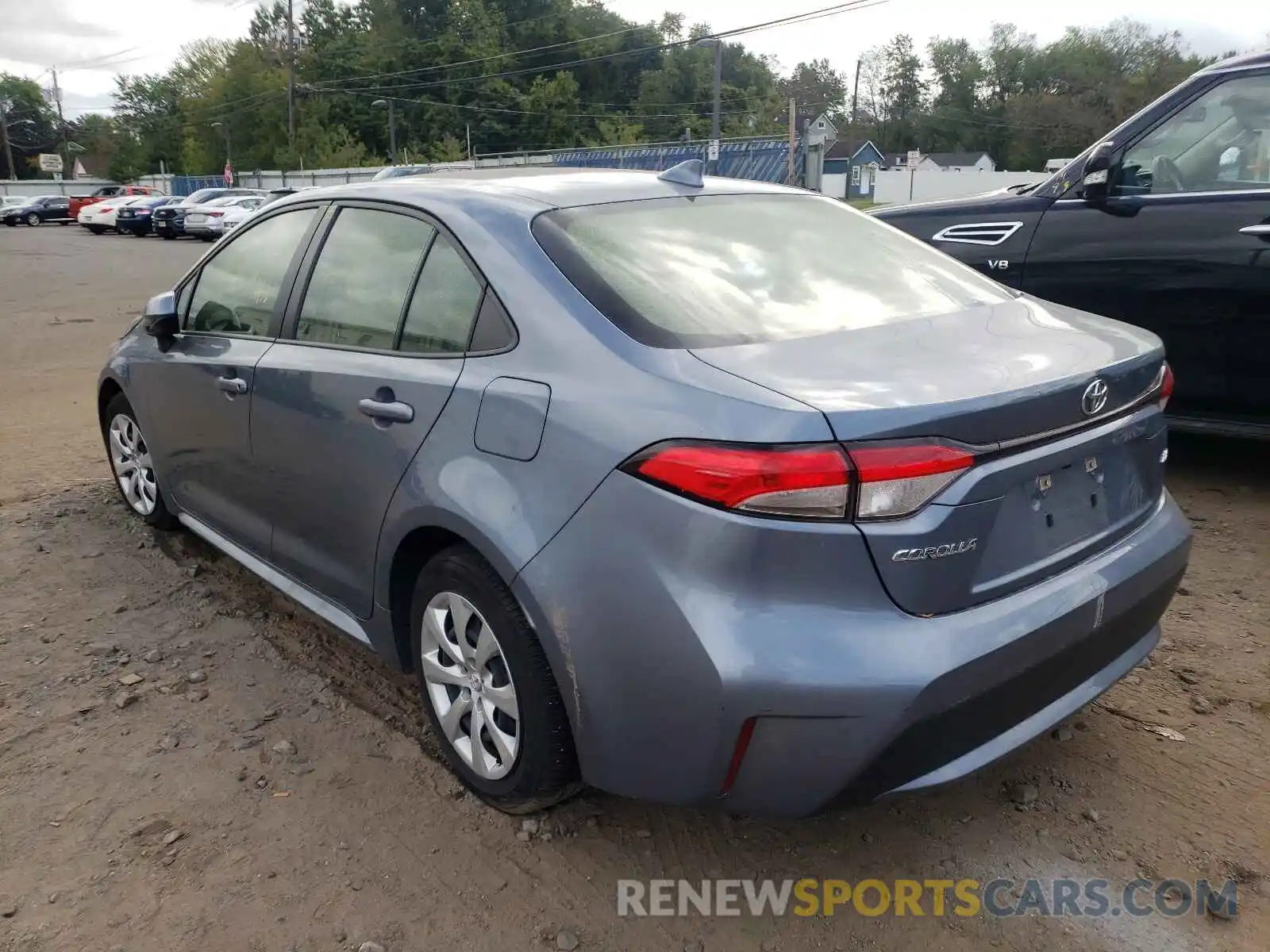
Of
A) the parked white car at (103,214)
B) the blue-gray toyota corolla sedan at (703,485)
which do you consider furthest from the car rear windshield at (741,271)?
the parked white car at (103,214)

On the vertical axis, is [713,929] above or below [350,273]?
below

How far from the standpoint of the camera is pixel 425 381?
8.49 ft

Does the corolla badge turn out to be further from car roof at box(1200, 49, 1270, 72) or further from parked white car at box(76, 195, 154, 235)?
parked white car at box(76, 195, 154, 235)

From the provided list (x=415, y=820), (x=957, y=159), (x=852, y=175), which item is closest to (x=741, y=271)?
(x=415, y=820)

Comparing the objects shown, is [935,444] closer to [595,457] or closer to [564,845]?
[595,457]

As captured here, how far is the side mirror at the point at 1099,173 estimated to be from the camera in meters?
4.62

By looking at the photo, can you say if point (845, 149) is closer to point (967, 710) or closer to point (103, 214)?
point (103, 214)

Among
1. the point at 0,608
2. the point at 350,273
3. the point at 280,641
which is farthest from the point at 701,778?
the point at 0,608

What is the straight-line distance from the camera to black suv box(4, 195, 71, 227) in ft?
137

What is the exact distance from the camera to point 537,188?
2885mm

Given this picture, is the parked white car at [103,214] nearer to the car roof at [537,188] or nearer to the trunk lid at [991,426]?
the car roof at [537,188]

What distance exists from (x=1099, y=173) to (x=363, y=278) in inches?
140

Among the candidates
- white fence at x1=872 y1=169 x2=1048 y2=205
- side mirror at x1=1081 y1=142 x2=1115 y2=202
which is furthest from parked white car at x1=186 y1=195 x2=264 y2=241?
white fence at x1=872 y1=169 x2=1048 y2=205

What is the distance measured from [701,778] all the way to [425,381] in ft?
4.06
